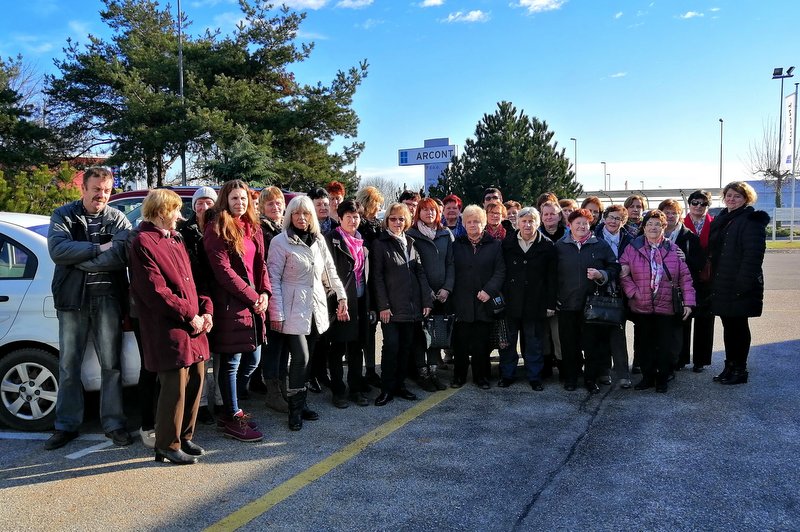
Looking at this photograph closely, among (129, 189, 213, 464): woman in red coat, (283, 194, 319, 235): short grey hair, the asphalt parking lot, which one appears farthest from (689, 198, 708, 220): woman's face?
(129, 189, 213, 464): woman in red coat

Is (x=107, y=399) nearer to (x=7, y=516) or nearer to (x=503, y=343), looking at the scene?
(x=7, y=516)

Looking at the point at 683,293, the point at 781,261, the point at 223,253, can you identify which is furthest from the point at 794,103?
the point at 223,253

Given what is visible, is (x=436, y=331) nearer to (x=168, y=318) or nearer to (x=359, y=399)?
(x=359, y=399)

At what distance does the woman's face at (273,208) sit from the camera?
5.14 m

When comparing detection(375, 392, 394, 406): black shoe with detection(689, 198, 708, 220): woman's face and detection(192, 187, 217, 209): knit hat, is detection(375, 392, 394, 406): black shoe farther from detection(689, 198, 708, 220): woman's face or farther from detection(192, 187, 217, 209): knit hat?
detection(689, 198, 708, 220): woman's face

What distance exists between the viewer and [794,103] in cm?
3456

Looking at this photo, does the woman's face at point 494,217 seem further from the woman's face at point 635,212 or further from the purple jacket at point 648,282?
the woman's face at point 635,212

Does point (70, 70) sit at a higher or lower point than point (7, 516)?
higher

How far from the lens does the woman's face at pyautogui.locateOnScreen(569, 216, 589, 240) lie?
5547 mm

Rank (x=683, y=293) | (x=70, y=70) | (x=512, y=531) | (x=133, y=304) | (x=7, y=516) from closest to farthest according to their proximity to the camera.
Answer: (x=512, y=531) < (x=7, y=516) < (x=133, y=304) < (x=683, y=293) < (x=70, y=70)

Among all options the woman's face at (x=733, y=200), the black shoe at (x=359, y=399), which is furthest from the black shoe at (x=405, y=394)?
the woman's face at (x=733, y=200)

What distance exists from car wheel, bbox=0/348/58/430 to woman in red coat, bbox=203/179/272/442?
4.35 ft

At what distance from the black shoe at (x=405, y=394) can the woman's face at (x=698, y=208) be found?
3699 millimetres

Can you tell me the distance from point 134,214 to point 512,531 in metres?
6.32
